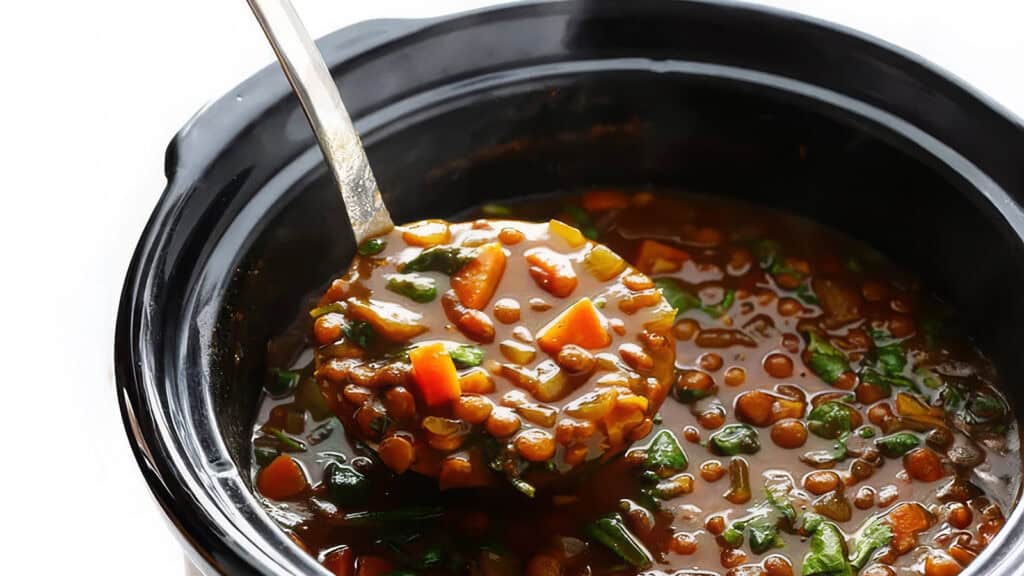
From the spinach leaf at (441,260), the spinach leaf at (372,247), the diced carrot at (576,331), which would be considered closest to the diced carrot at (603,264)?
the diced carrot at (576,331)

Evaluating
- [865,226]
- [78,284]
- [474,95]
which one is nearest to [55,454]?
[78,284]

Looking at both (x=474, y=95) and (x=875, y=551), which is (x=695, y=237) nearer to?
(x=474, y=95)

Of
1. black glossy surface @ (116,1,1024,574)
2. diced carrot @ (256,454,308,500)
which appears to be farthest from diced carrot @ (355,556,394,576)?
black glossy surface @ (116,1,1024,574)

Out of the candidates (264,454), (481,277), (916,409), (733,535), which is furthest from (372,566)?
(916,409)

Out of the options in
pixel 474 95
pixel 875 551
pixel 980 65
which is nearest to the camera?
pixel 875 551

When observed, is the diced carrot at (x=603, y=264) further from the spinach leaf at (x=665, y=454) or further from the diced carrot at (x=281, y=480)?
the diced carrot at (x=281, y=480)

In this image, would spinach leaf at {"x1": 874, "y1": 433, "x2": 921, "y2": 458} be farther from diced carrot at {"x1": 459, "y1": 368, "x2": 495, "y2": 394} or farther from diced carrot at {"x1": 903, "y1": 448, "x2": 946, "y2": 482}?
diced carrot at {"x1": 459, "y1": 368, "x2": 495, "y2": 394}
